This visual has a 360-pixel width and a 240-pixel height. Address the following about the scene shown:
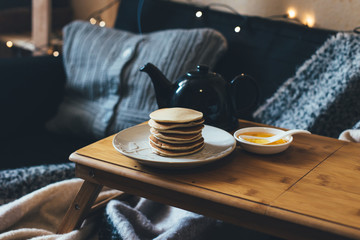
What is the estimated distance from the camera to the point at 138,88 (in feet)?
5.37

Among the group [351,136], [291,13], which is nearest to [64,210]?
[351,136]

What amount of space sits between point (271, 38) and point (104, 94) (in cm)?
68

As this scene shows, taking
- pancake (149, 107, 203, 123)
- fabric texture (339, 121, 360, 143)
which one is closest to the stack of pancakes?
pancake (149, 107, 203, 123)

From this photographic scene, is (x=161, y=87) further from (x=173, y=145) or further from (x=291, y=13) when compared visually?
(x=291, y=13)

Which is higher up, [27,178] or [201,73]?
[201,73]

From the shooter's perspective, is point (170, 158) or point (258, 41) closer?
point (170, 158)

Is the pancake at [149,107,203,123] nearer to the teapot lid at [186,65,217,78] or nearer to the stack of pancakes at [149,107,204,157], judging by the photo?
the stack of pancakes at [149,107,204,157]

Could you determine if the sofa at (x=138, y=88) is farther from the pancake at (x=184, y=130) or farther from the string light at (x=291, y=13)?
the pancake at (x=184, y=130)

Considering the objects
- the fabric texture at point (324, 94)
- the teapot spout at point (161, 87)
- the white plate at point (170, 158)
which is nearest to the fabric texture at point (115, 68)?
Result: the fabric texture at point (324, 94)

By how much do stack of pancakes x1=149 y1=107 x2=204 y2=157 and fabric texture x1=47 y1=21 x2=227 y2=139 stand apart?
68cm

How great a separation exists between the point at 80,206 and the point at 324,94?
2.69ft

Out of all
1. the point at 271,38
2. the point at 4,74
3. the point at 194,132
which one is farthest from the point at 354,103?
the point at 4,74

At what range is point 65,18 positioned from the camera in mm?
2551

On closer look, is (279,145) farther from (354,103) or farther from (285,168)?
(354,103)
